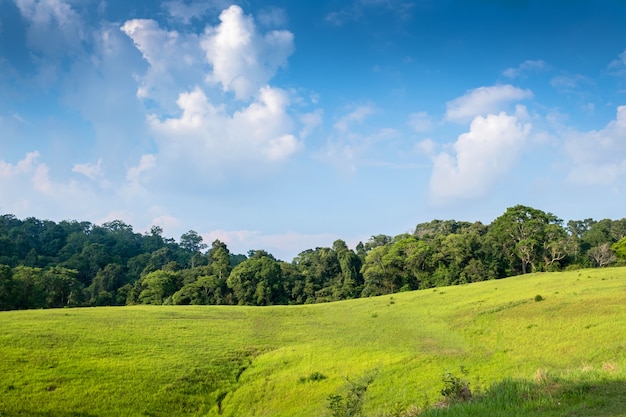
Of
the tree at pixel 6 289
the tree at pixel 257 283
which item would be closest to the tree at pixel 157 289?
the tree at pixel 257 283

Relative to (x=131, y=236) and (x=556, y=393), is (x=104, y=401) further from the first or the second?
(x=131, y=236)

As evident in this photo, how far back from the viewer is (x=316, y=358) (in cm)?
2911

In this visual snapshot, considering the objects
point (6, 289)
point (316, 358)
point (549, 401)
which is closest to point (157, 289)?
point (6, 289)

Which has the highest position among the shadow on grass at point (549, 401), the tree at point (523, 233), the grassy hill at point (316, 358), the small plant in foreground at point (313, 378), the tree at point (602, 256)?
the tree at point (523, 233)

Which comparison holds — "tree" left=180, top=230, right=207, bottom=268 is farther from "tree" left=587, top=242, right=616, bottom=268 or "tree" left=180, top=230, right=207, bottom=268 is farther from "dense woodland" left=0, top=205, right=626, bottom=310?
"tree" left=587, top=242, right=616, bottom=268

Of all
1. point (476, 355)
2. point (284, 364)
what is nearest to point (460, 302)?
point (476, 355)

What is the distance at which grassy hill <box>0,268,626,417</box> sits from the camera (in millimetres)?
19294

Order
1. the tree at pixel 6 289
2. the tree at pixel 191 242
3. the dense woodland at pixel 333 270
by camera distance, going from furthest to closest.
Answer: the tree at pixel 191 242 → the dense woodland at pixel 333 270 → the tree at pixel 6 289

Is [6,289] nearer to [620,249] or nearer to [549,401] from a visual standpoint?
[549,401]

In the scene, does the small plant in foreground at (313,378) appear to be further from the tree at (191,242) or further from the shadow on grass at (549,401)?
the tree at (191,242)

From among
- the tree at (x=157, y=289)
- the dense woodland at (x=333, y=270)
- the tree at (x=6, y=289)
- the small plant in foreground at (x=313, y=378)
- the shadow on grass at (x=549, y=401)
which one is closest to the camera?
the shadow on grass at (x=549, y=401)

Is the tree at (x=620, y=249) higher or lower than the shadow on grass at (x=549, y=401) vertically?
higher

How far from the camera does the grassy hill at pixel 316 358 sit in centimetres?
1929

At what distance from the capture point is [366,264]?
91562mm
